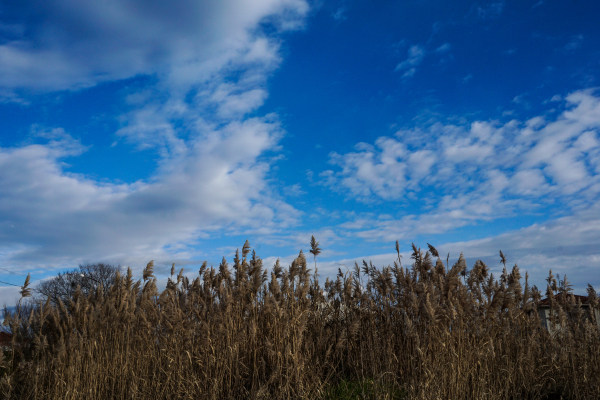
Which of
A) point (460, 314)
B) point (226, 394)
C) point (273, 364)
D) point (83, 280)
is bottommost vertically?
point (226, 394)

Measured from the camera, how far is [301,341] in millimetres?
4734

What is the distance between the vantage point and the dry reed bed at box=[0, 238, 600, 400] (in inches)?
182

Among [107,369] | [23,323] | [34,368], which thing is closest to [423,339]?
[107,369]

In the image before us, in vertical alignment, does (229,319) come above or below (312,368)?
above

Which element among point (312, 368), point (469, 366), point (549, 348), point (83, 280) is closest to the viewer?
point (469, 366)

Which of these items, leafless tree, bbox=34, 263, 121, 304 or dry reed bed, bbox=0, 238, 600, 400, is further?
leafless tree, bbox=34, 263, 121, 304

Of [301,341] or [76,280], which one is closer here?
[301,341]

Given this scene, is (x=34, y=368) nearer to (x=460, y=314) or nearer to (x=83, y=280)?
(x=460, y=314)

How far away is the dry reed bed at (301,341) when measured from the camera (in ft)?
15.1

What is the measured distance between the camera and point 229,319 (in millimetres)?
5363

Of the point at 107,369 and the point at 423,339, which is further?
the point at 107,369

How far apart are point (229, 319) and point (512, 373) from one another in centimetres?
383

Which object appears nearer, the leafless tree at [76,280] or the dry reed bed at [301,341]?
the dry reed bed at [301,341]

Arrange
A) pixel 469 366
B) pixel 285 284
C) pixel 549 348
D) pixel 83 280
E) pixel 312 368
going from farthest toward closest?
pixel 83 280, pixel 549 348, pixel 285 284, pixel 312 368, pixel 469 366
